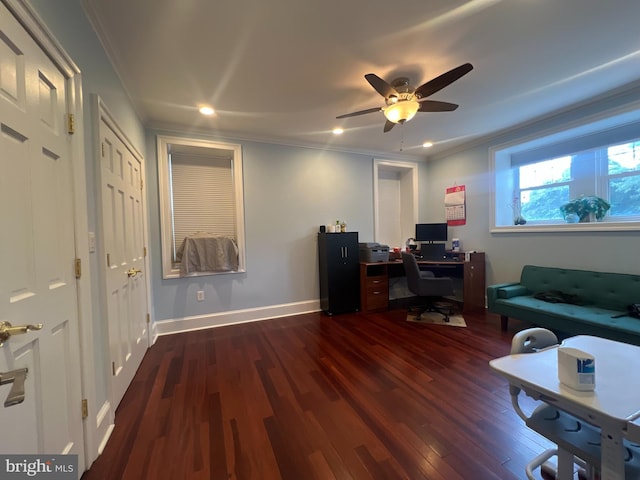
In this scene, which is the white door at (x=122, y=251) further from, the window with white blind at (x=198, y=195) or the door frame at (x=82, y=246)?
the window with white blind at (x=198, y=195)

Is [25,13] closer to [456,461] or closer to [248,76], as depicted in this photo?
[248,76]

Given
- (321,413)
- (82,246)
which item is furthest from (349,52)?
(321,413)

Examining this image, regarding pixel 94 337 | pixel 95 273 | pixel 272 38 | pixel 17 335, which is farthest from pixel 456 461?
pixel 272 38

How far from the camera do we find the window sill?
2.62 meters

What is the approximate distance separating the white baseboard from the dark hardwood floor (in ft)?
1.08

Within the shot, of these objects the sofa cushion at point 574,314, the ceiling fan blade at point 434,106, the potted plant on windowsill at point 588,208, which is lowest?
the sofa cushion at point 574,314

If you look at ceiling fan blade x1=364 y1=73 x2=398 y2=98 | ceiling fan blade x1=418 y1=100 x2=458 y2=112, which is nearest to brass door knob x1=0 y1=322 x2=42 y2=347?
ceiling fan blade x1=364 y1=73 x2=398 y2=98

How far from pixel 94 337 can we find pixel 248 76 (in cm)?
226

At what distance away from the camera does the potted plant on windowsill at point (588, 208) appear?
2904 mm

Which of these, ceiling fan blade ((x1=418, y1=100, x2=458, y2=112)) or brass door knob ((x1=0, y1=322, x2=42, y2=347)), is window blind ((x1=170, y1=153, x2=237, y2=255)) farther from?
brass door knob ((x1=0, y1=322, x2=42, y2=347))

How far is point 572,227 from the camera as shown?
3.01 meters

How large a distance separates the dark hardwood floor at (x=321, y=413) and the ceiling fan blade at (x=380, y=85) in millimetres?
2366

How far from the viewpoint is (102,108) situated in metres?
1.67

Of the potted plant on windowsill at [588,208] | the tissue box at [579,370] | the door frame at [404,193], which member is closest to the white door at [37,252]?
the tissue box at [579,370]
